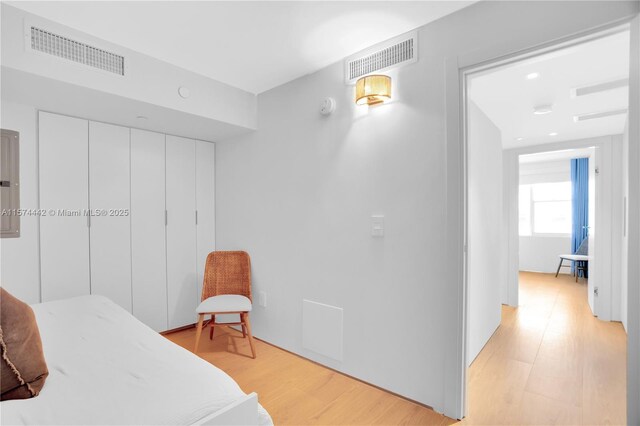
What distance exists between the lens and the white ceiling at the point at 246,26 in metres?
1.92

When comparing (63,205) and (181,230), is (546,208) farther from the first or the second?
(63,205)

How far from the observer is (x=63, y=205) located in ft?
8.92

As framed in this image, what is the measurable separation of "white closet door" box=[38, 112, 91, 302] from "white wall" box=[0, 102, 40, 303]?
44 mm

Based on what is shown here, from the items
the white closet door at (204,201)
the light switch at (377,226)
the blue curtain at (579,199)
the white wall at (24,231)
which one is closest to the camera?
the light switch at (377,226)

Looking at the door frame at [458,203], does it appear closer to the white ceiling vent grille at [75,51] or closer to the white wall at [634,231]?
the white wall at [634,231]

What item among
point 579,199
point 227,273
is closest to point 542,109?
point 227,273

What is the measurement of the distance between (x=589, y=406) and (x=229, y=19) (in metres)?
3.44

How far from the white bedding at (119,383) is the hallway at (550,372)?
5.45 feet

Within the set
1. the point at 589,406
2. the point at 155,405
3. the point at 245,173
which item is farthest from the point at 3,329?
the point at 589,406

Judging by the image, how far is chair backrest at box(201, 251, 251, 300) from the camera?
10.6ft

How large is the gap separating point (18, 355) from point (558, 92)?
12.9 ft

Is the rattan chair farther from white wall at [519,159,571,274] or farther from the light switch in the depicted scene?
white wall at [519,159,571,274]

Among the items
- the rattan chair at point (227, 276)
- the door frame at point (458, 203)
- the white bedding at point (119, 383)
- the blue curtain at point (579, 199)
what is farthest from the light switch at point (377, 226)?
the blue curtain at point (579, 199)

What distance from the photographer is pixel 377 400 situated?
85.0 inches
